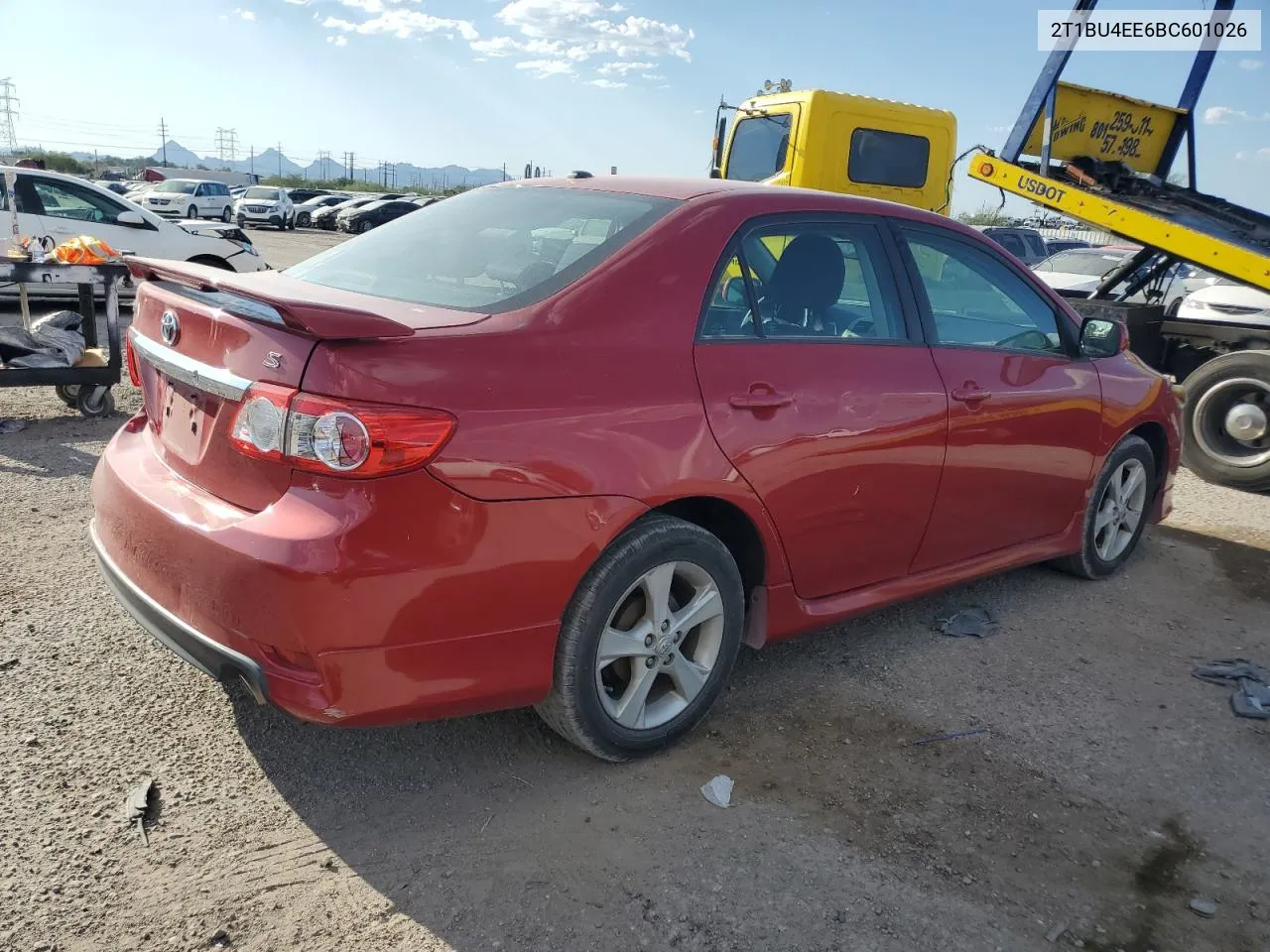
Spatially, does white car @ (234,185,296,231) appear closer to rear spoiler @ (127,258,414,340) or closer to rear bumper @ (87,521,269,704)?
rear spoiler @ (127,258,414,340)

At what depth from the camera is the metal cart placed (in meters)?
6.48

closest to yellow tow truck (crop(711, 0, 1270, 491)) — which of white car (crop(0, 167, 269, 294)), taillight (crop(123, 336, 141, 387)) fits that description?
white car (crop(0, 167, 269, 294))

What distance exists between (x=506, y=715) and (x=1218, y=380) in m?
6.20

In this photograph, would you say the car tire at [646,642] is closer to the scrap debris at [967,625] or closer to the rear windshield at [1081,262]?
the scrap debris at [967,625]

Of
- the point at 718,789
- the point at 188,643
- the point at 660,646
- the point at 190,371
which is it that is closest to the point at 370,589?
the point at 188,643

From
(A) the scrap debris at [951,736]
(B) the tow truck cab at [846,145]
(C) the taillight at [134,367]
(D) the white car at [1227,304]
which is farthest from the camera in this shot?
(B) the tow truck cab at [846,145]

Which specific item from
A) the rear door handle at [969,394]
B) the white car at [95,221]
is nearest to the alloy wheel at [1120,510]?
the rear door handle at [969,394]

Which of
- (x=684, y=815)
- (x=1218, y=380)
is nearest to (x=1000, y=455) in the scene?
(x=684, y=815)

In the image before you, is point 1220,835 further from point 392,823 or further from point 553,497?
point 392,823

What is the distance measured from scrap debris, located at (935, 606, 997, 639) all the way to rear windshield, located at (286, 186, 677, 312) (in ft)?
7.16

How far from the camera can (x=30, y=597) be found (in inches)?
155

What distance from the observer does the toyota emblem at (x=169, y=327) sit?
2.84 meters

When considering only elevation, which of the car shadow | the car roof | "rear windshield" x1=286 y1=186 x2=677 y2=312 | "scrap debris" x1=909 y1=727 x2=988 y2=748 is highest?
the car roof

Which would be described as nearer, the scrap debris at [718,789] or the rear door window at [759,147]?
the scrap debris at [718,789]
